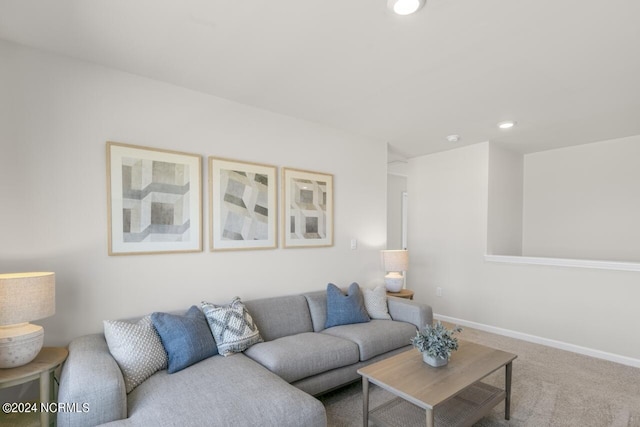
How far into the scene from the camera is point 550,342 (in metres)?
3.69

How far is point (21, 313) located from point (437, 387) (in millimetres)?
2239

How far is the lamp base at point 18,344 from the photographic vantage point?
1.59m

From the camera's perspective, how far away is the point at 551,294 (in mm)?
3740

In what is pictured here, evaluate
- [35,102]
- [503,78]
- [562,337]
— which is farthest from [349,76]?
[562,337]

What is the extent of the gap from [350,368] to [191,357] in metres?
1.20

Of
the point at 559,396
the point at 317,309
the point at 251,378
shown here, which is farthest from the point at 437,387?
the point at 559,396

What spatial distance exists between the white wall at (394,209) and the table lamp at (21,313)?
5075mm

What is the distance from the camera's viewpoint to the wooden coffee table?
70.8 inches

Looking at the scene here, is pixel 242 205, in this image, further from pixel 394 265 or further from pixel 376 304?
pixel 394 265

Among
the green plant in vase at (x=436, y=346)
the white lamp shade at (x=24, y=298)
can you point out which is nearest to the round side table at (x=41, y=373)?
the white lamp shade at (x=24, y=298)

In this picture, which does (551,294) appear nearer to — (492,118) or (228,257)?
(492,118)

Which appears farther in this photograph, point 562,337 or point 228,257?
point 562,337

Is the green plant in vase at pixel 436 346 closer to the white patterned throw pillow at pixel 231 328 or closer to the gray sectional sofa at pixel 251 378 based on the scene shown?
the gray sectional sofa at pixel 251 378

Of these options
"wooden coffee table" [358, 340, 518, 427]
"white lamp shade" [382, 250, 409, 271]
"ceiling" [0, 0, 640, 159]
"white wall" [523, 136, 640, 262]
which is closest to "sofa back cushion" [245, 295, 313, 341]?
"wooden coffee table" [358, 340, 518, 427]
